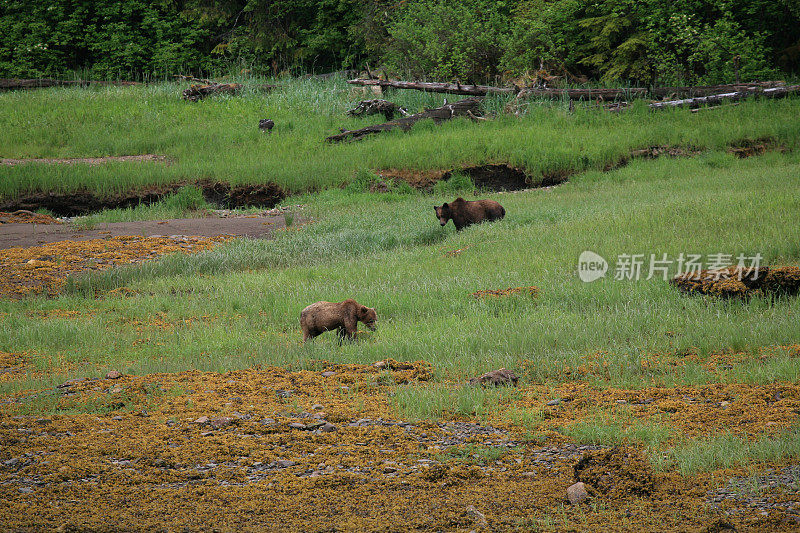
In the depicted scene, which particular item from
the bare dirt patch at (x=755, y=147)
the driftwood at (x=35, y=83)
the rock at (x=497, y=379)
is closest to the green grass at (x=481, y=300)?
the rock at (x=497, y=379)

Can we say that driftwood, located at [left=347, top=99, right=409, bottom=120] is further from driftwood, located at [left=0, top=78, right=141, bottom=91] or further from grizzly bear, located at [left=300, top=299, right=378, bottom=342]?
grizzly bear, located at [left=300, top=299, right=378, bottom=342]

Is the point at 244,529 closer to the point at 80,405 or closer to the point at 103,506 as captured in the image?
the point at 103,506

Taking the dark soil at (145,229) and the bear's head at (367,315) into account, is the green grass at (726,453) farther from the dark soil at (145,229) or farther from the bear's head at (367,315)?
the dark soil at (145,229)

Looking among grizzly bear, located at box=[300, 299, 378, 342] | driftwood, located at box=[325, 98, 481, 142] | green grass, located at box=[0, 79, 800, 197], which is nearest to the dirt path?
green grass, located at box=[0, 79, 800, 197]

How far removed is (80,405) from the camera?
698 centimetres

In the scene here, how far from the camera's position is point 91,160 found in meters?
25.2

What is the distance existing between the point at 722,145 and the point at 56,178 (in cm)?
2012

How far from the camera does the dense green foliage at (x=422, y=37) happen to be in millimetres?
29391

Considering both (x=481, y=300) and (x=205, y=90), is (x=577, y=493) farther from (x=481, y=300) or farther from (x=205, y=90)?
(x=205, y=90)

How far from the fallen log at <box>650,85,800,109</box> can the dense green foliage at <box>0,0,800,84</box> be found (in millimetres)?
1714

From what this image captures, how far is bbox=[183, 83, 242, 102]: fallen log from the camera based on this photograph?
104ft

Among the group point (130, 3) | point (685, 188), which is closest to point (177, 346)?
point (685, 188)

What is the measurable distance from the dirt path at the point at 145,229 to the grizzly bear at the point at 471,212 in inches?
182

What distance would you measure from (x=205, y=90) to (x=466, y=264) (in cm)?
2249
